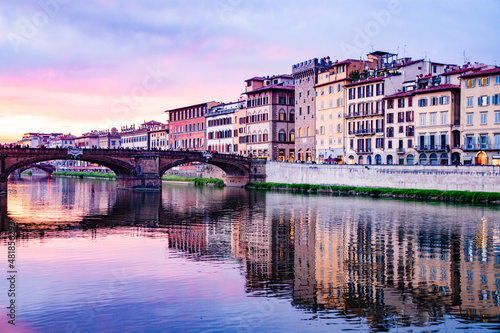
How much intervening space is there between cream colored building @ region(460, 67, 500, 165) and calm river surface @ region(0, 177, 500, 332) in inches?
885

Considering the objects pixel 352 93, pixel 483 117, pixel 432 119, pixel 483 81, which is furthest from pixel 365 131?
pixel 483 81

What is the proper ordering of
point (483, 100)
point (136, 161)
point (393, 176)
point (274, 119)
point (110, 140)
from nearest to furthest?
point (483, 100) < point (393, 176) < point (136, 161) < point (274, 119) < point (110, 140)

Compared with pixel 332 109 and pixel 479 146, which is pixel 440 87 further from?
pixel 332 109

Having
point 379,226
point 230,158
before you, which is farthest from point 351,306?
point 230,158

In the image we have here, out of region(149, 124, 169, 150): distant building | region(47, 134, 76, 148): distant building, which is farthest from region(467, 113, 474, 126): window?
region(47, 134, 76, 148): distant building

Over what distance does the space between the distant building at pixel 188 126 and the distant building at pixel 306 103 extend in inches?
1022

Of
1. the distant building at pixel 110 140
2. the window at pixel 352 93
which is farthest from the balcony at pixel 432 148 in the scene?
the distant building at pixel 110 140

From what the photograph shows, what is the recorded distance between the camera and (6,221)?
34375 mm

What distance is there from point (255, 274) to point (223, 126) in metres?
81.4

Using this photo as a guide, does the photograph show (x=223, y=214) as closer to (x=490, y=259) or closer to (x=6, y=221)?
(x=6, y=221)

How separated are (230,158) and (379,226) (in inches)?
1793

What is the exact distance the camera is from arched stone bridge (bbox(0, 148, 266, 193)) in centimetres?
5875

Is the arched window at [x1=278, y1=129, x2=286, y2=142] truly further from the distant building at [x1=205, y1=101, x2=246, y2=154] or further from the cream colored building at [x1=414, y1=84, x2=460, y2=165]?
the cream colored building at [x1=414, y1=84, x2=460, y2=165]

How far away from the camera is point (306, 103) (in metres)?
81.6
